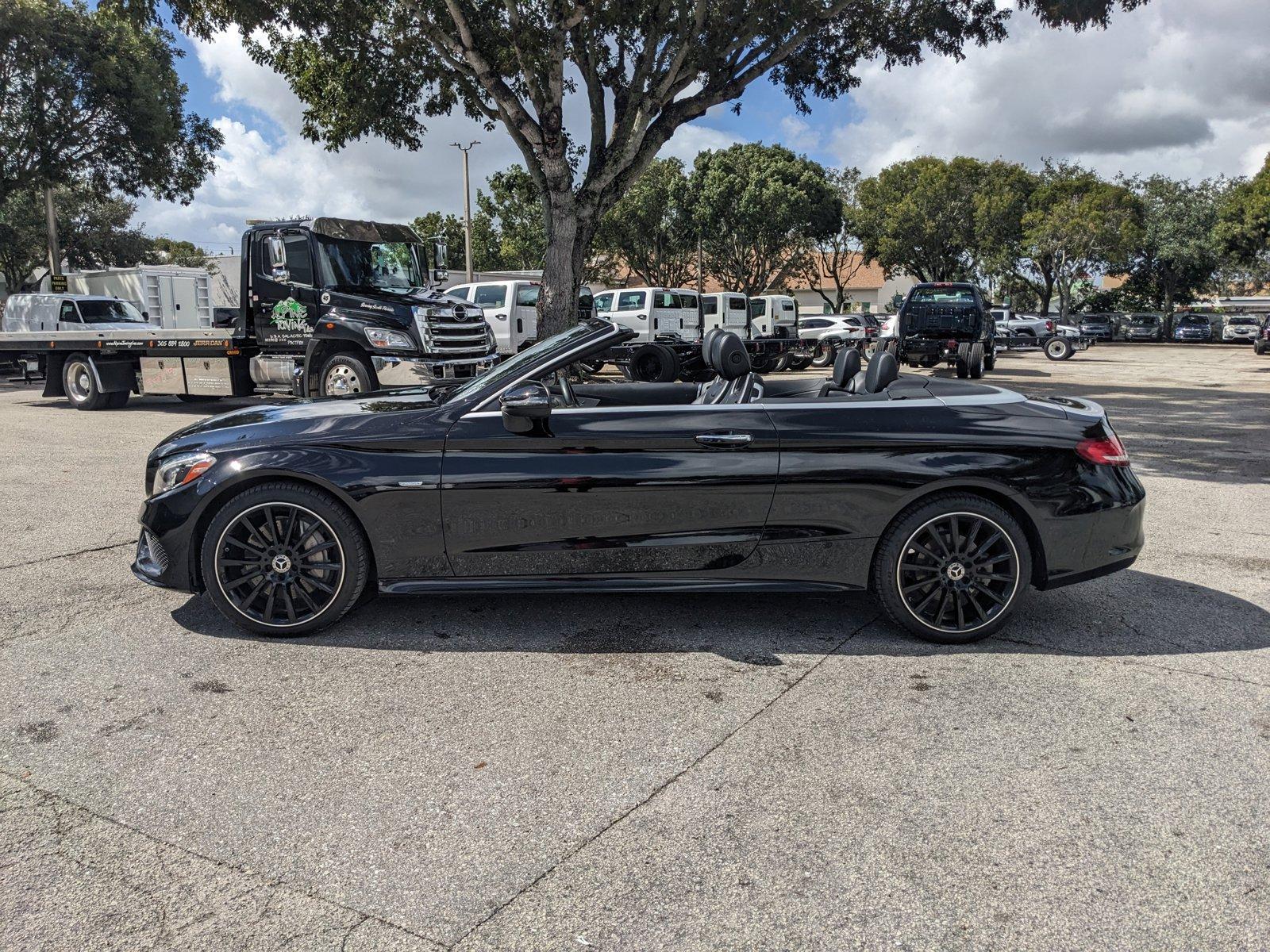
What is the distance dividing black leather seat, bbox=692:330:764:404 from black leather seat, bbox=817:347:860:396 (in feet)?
1.64

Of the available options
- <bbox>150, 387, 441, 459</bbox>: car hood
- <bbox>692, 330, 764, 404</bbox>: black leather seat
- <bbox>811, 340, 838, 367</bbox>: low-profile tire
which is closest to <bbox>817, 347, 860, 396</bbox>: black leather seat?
<bbox>692, 330, 764, 404</bbox>: black leather seat

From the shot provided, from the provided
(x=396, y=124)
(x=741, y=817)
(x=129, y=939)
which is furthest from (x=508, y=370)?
(x=396, y=124)

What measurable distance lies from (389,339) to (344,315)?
0.72m

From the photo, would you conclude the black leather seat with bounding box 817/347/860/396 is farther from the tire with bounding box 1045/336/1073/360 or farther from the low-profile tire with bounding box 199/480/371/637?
the tire with bounding box 1045/336/1073/360

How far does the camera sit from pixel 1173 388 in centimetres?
2002

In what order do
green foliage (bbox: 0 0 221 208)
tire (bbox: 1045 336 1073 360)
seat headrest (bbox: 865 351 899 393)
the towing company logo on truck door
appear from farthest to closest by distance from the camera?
1. tire (bbox: 1045 336 1073 360)
2. green foliage (bbox: 0 0 221 208)
3. the towing company logo on truck door
4. seat headrest (bbox: 865 351 899 393)

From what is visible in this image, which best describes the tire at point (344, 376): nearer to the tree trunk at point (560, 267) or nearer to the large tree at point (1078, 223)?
the tree trunk at point (560, 267)

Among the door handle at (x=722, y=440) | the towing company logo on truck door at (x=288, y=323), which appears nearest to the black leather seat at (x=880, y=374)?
the door handle at (x=722, y=440)

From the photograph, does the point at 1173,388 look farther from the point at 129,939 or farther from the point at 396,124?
the point at 129,939

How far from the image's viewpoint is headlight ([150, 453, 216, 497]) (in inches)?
170

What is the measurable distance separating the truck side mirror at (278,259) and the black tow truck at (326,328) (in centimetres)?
1

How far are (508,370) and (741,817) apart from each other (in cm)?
237

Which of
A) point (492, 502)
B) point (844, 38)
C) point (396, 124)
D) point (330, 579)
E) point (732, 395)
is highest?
point (844, 38)

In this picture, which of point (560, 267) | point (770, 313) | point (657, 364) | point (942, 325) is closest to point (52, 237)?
point (770, 313)
